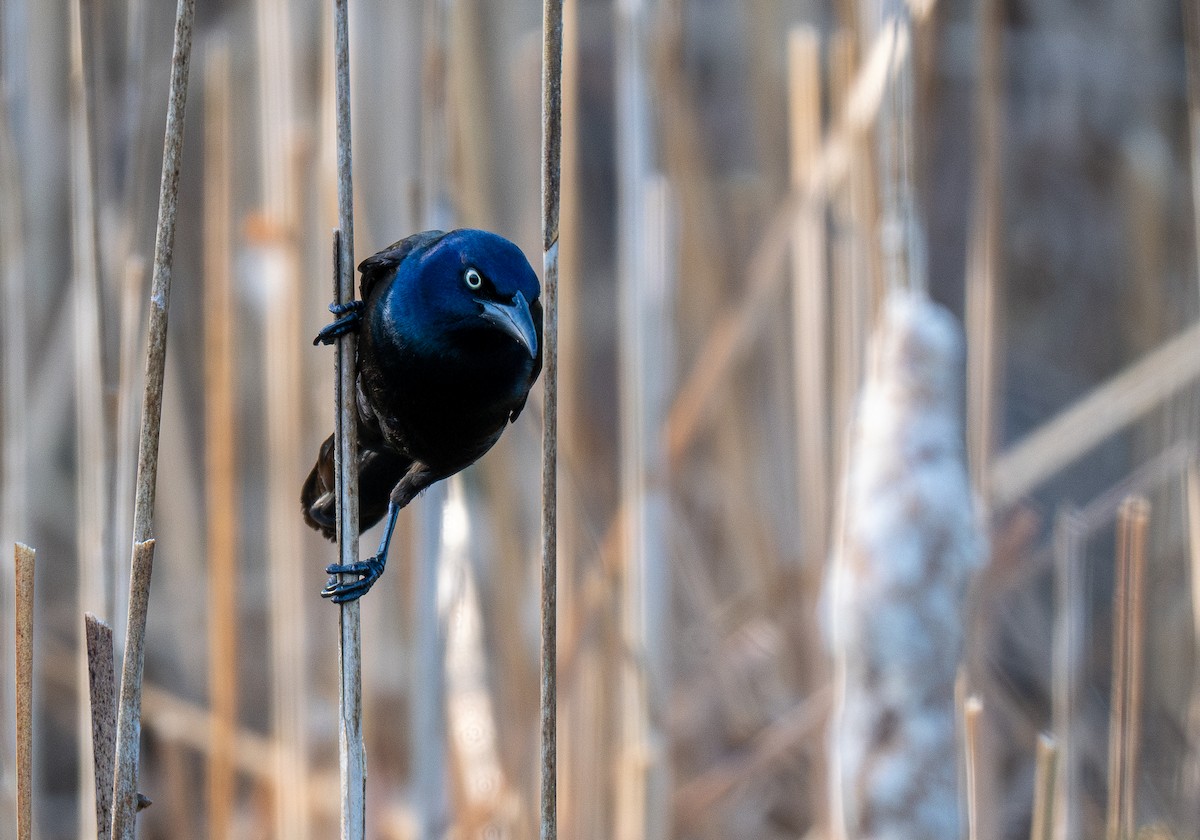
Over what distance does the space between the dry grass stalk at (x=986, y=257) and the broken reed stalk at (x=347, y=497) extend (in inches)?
45.5

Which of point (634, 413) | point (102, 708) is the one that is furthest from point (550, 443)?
point (634, 413)

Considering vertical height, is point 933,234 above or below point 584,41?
below

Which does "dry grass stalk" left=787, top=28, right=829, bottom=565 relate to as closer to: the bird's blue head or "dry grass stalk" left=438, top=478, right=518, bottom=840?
"dry grass stalk" left=438, top=478, right=518, bottom=840

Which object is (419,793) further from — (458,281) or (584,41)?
(584,41)

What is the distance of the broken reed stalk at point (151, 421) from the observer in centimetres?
88

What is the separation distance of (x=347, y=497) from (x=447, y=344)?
0.65ft

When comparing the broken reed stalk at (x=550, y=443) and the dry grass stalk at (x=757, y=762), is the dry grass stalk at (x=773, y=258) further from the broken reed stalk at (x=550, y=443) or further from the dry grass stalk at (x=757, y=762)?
the broken reed stalk at (x=550, y=443)

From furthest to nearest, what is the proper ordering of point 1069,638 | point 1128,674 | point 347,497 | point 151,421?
1. point 1069,638
2. point 1128,674
3. point 347,497
4. point 151,421

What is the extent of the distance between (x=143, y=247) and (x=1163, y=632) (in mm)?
1878

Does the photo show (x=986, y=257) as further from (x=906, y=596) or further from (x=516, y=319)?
(x=516, y=319)

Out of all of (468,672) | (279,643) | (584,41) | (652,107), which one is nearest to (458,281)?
(652,107)

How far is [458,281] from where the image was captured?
1.15 meters

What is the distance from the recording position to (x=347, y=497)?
1.03 m

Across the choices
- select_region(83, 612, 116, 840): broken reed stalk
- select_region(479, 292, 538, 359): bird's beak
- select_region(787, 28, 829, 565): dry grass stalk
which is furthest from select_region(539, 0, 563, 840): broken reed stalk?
select_region(787, 28, 829, 565): dry grass stalk
